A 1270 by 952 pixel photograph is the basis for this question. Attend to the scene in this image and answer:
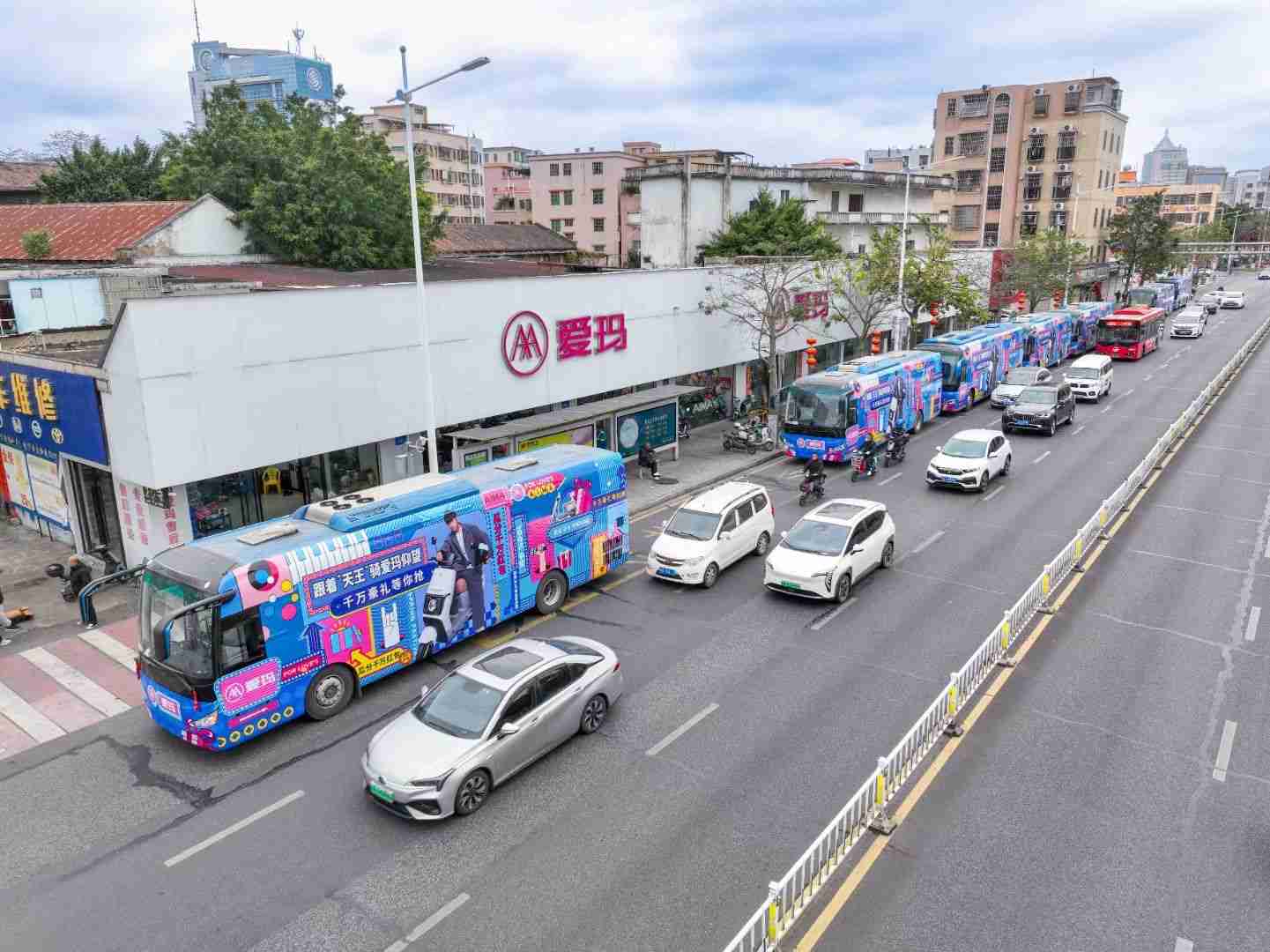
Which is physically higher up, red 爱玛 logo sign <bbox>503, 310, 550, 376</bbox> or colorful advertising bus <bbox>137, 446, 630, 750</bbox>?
red 爱玛 logo sign <bbox>503, 310, 550, 376</bbox>

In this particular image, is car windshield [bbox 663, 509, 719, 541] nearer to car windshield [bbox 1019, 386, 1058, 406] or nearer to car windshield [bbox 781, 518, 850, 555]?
car windshield [bbox 781, 518, 850, 555]

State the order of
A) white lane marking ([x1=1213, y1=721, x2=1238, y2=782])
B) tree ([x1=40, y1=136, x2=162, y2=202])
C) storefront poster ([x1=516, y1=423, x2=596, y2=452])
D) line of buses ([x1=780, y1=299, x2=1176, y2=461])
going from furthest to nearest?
tree ([x1=40, y1=136, x2=162, y2=202]) < line of buses ([x1=780, y1=299, x2=1176, y2=461]) < storefront poster ([x1=516, y1=423, x2=596, y2=452]) < white lane marking ([x1=1213, y1=721, x2=1238, y2=782])

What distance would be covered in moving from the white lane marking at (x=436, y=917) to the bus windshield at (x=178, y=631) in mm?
5299

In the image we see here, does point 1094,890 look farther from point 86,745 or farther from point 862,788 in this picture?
point 86,745

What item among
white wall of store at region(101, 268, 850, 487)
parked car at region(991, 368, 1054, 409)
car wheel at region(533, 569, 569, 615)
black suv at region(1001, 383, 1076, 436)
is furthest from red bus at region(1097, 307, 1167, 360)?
car wheel at region(533, 569, 569, 615)

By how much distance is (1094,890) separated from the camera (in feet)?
32.4

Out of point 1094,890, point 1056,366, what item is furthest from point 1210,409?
point 1094,890

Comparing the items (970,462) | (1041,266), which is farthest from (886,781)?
(1041,266)

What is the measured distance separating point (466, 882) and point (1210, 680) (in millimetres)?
12992

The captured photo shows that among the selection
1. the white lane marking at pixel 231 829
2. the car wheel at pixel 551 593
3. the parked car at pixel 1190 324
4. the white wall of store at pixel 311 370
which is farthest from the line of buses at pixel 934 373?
the white lane marking at pixel 231 829

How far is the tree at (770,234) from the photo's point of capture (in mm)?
46750

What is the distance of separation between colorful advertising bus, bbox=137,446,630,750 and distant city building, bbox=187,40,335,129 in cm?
17194

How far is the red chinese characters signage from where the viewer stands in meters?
26.2

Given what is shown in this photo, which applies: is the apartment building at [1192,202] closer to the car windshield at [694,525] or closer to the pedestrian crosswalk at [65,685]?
the car windshield at [694,525]
